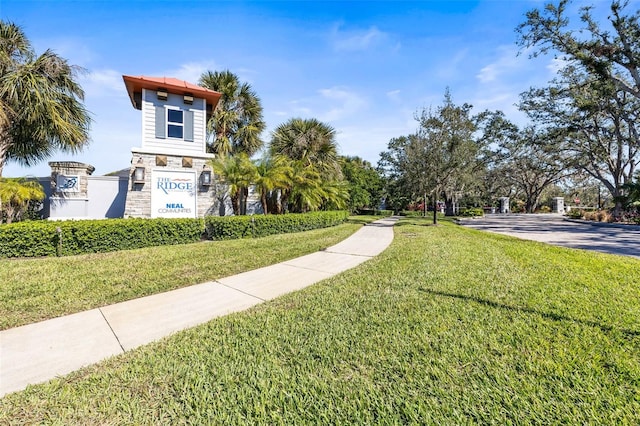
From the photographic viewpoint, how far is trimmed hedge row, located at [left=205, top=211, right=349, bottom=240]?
8.57 metres

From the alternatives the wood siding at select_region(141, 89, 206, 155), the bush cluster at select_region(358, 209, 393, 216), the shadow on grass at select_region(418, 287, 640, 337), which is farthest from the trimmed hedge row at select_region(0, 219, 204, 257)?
the bush cluster at select_region(358, 209, 393, 216)

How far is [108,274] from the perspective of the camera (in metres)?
4.66

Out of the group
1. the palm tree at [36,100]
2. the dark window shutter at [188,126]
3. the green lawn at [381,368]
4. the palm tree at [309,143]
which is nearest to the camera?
the green lawn at [381,368]

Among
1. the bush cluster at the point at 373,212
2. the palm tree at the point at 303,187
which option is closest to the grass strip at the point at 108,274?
the palm tree at the point at 303,187

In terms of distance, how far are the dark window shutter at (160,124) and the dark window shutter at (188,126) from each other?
2.43 feet

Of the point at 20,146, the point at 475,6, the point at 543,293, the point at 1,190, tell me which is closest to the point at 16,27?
the point at 20,146

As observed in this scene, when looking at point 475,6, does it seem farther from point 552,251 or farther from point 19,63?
point 19,63

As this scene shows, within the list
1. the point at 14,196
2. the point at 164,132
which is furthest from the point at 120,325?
the point at 164,132

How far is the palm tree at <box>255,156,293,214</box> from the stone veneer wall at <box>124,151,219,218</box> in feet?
7.20

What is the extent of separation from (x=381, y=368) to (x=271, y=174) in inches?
377

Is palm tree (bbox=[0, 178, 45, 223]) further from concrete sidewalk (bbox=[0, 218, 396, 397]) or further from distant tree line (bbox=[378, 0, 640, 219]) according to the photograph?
distant tree line (bbox=[378, 0, 640, 219])

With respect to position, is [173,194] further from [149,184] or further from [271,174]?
[271,174]

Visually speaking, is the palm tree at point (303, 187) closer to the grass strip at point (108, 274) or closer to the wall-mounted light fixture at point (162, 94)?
the grass strip at point (108, 274)

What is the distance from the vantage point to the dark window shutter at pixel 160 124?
10.4 m
